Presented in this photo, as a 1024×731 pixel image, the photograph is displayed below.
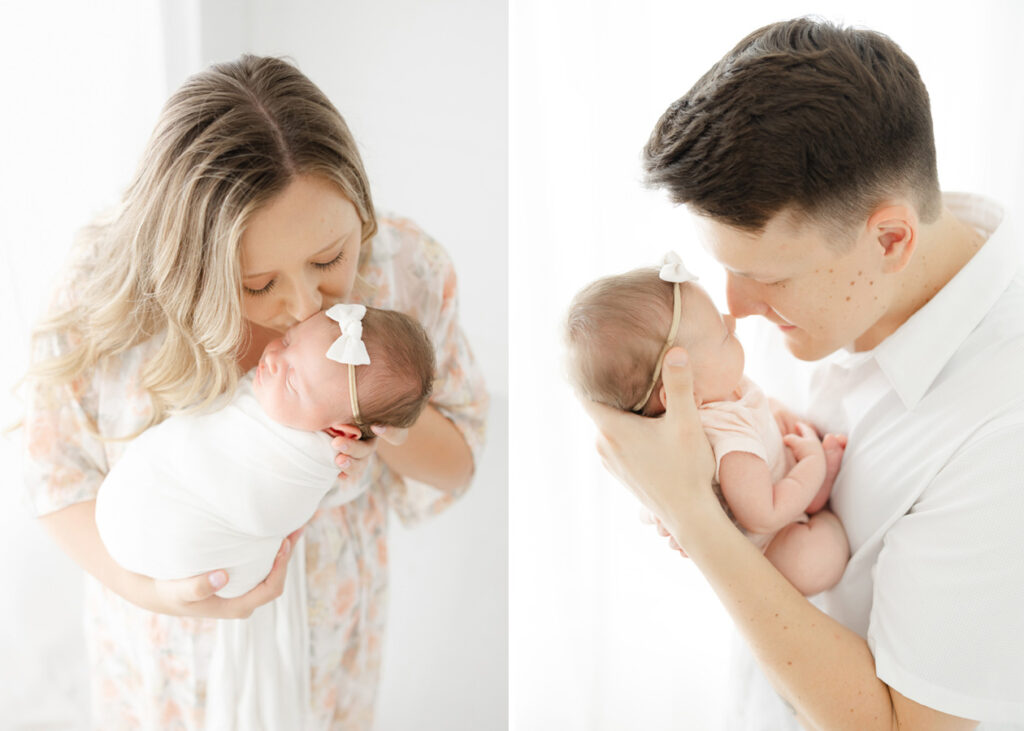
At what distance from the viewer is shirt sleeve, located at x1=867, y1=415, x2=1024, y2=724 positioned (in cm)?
94

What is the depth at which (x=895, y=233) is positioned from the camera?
1.04m

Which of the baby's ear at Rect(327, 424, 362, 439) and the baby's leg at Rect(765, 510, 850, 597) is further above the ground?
the baby's ear at Rect(327, 424, 362, 439)

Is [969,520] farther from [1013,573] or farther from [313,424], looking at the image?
[313,424]

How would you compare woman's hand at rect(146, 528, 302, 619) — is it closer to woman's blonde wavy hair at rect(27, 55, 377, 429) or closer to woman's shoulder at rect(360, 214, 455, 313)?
woman's blonde wavy hair at rect(27, 55, 377, 429)

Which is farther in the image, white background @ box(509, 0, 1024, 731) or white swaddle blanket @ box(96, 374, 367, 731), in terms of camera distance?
white background @ box(509, 0, 1024, 731)

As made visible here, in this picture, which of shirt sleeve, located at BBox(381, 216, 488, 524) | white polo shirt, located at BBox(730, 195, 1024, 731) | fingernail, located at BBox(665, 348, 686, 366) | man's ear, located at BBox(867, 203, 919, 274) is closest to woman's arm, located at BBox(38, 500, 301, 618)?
shirt sleeve, located at BBox(381, 216, 488, 524)

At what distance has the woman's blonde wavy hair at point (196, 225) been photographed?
107 centimetres

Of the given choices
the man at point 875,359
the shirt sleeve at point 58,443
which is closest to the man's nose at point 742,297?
the man at point 875,359

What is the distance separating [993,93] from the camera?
4.95 feet

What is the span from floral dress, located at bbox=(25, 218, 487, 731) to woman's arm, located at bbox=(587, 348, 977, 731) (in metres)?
0.40

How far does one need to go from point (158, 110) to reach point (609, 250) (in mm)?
973

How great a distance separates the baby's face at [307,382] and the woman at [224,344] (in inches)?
1.7

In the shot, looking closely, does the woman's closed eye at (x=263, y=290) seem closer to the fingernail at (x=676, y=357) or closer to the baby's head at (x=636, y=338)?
the baby's head at (x=636, y=338)

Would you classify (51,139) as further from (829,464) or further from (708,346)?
(829,464)
